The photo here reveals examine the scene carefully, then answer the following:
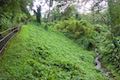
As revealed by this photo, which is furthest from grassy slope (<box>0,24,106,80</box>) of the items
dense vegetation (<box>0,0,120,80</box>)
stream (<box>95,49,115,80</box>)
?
stream (<box>95,49,115,80</box>)

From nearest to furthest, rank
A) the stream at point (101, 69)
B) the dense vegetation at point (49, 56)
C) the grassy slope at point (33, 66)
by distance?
1. the grassy slope at point (33, 66)
2. the dense vegetation at point (49, 56)
3. the stream at point (101, 69)

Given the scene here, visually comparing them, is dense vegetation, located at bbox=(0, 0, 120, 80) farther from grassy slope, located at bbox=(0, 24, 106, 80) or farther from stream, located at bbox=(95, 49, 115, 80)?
stream, located at bbox=(95, 49, 115, 80)

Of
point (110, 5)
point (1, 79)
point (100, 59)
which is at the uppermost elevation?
point (110, 5)

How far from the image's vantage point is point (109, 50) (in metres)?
17.9

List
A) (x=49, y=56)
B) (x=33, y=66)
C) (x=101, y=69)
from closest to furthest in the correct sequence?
1. (x=33, y=66)
2. (x=49, y=56)
3. (x=101, y=69)

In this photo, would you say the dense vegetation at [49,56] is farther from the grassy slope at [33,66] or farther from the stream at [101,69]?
the stream at [101,69]

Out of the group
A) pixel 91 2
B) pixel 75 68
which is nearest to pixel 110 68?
pixel 75 68

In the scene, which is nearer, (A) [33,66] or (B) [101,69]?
(A) [33,66]

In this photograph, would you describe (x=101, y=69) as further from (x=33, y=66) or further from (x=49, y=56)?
(x=33, y=66)

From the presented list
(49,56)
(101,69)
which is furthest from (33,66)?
(101,69)

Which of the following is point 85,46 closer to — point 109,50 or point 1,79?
point 109,50

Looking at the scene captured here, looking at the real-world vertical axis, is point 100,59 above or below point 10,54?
below

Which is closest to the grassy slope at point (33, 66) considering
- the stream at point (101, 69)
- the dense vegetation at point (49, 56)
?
the dense vegetation at point (49, 56)

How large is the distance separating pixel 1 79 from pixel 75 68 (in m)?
5.37
